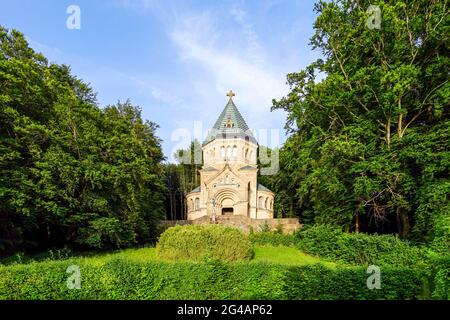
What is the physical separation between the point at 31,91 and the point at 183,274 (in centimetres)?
1349

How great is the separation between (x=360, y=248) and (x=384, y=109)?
7.44 metres

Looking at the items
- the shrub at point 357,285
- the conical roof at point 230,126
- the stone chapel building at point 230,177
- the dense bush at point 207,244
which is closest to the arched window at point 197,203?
the stone chapel building at point 230,177

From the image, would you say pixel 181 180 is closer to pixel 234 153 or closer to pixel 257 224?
pixel 234 153

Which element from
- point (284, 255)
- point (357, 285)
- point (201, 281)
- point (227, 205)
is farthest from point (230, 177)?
point (357, 285)

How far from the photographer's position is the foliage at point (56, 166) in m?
14.4

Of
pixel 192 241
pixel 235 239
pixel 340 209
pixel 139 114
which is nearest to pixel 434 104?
pixel 340 209

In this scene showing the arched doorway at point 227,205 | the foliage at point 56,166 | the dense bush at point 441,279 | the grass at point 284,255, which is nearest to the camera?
the dense bush at point 441,279

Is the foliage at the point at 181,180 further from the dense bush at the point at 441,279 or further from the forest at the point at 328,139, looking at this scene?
the dense bush at the point at 441,279

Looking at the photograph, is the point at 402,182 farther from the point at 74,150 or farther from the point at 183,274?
the point at 74,150

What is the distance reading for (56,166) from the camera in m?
15.1

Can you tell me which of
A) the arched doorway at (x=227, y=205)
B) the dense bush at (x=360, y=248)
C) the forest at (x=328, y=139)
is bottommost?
the dense bush at (x=360, y=248)

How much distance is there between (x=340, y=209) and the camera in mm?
17812

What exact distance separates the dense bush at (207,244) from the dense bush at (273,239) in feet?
21.4

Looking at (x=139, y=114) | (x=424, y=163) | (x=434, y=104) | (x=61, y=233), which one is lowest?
(x=61, y=233)
